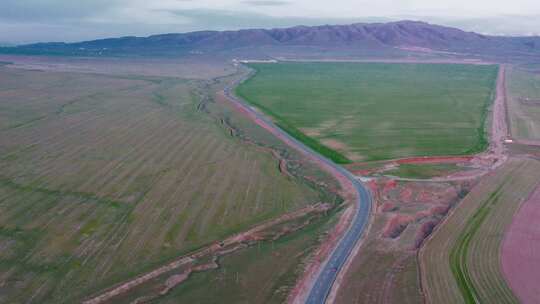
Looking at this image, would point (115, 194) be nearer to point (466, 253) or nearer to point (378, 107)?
point (466, 253)

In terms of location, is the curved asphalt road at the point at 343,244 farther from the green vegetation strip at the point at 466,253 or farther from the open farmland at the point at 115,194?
the green vegetation strip at the point at 466,253

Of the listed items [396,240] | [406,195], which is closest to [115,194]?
[396,240]

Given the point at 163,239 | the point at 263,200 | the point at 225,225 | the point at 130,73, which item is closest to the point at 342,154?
the point at 263,200

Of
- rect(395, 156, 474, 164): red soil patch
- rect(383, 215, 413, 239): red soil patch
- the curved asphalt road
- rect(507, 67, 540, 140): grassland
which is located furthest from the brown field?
rect(507, 67, 540, 140): grassland

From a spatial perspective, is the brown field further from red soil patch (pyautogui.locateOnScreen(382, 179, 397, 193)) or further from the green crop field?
the green crop field

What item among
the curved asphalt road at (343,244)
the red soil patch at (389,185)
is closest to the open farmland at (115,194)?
the curved asphalt road at (343,244)
